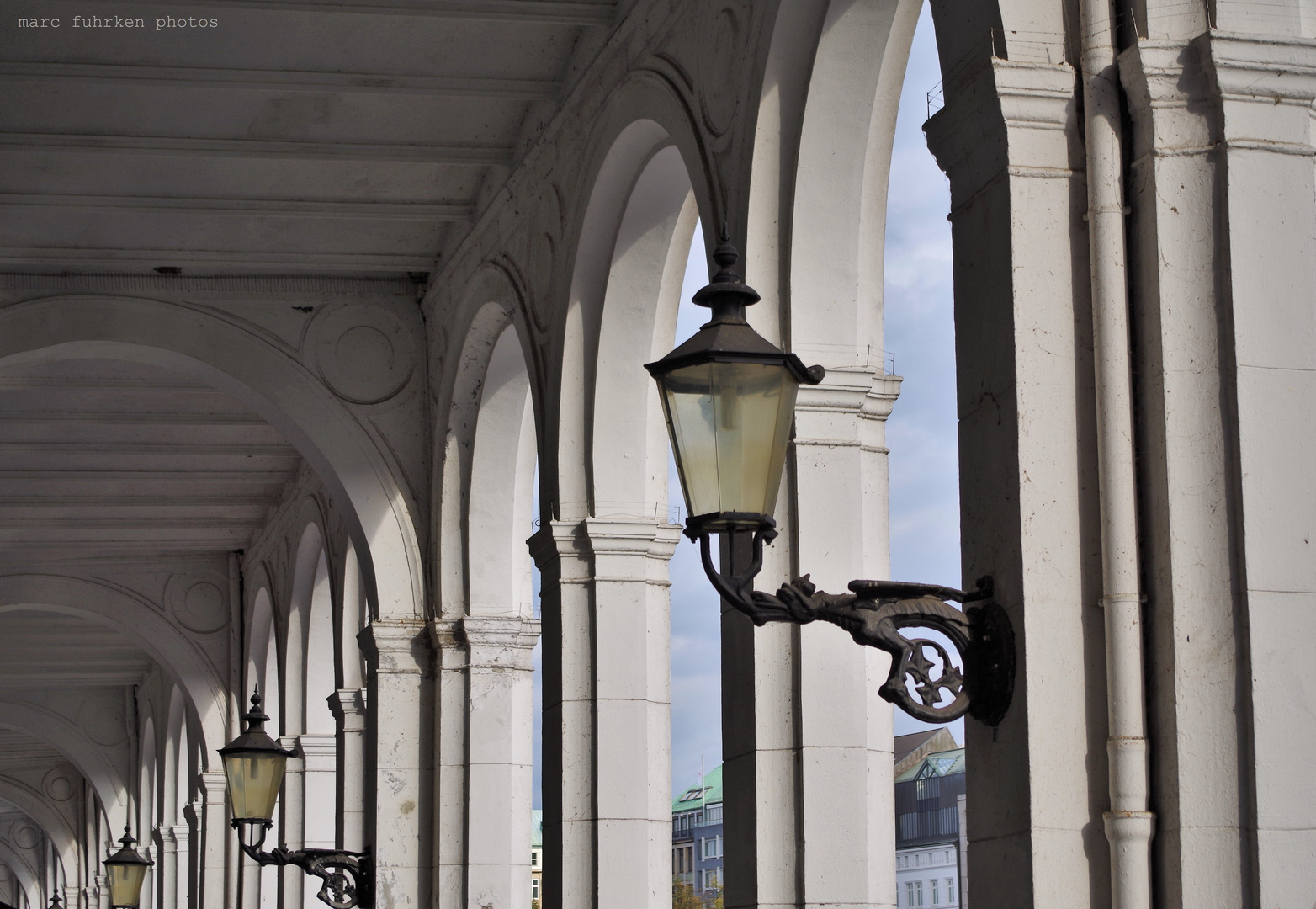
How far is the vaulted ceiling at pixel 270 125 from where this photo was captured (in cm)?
918

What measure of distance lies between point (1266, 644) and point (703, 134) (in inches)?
159

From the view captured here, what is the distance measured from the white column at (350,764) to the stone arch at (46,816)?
76.5 ft

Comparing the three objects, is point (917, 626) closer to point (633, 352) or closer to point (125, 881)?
point (633, 352)

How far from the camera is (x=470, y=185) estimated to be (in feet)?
37.5

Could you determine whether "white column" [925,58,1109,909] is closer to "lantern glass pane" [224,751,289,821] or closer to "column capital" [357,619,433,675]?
"column capital" [357,619,433,675]

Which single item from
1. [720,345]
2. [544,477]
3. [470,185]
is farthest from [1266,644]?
[470,185]

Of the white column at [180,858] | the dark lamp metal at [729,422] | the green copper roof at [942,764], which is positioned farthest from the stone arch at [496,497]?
the white column at [180,858]

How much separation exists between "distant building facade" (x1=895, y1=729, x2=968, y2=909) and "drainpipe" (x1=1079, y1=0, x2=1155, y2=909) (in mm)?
12505

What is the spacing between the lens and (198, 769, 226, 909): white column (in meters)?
21.0

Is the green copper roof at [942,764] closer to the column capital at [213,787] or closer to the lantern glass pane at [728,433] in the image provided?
the column capital at [213,787]

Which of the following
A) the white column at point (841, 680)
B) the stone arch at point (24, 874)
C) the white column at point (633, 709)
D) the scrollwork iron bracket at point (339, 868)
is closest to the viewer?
the white column at point (841, 680)

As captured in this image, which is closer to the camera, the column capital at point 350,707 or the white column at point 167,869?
the column capital at point 350,707

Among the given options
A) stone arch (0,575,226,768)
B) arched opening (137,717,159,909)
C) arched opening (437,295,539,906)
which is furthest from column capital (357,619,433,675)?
arched opening (137,717,159,909)

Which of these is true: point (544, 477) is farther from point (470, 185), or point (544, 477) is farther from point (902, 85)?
point (902, 85)
